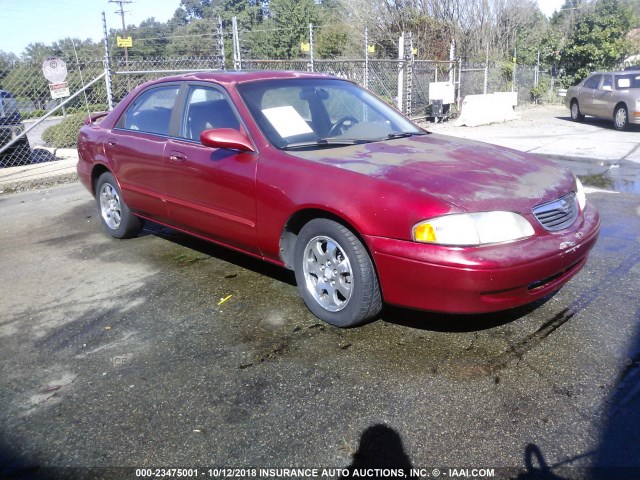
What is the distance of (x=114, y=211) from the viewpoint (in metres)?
5.81

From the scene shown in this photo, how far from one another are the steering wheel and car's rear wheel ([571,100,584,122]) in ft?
48.8

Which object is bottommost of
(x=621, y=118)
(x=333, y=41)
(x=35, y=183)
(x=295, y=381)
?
(x=295, y=381)

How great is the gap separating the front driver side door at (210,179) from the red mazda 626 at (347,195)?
0.04ft

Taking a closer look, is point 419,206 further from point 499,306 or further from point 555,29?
point 555,29

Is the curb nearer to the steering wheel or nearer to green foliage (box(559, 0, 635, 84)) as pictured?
the steering wheel

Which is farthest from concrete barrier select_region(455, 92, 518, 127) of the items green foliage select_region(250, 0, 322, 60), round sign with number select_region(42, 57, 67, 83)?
green foliage select_region(250, 0, 322, 60)

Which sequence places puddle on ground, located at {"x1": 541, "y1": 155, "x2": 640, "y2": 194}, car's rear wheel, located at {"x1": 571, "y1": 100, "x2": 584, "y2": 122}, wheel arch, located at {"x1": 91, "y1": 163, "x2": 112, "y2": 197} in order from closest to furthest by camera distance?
wheel arch, located at {"x1": 91, "y1": 163, "x2": 112, "y2": 197} < puddle on ground, located at {"x1": 541, "y1": 155, "x2": 640, "y2": 194} < car's rear wheel, located at {"x1": 571, "y1": 100, "x2": 584, "y2": 122}

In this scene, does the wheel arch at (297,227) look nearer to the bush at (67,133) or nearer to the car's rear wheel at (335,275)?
the car's rear wheel at (335,275)

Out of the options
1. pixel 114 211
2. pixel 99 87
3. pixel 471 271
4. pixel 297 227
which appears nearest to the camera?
pixel 471 271

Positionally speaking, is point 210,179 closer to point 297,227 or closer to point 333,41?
point 297,227

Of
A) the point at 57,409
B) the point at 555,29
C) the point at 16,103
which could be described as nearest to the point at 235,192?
the point at 57,409

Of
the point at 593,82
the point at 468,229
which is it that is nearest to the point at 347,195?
the point at 468,229

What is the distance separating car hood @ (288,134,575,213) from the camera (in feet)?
10.6

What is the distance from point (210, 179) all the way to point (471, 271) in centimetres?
217
